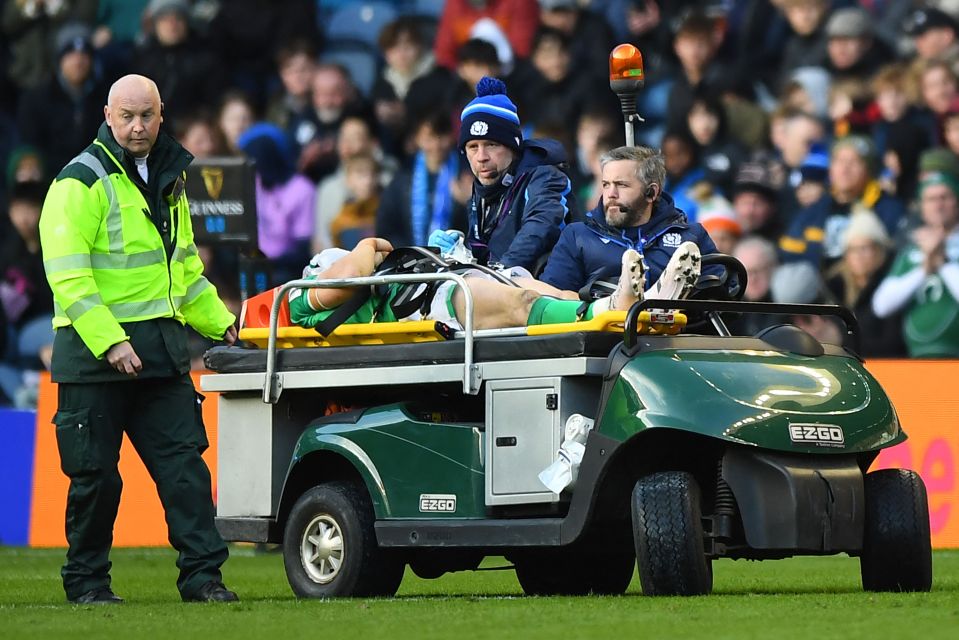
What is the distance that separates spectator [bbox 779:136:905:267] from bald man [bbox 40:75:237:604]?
8.11 meters

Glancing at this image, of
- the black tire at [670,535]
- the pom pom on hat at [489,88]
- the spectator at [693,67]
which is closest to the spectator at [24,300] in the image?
the spectator at [693,67]

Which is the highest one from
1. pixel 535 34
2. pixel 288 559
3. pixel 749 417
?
pixel 535 34

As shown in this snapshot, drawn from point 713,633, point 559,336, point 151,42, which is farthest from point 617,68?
point 151,42

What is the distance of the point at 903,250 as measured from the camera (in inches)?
634

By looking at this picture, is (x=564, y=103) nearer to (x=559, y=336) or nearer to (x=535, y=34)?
(x=535, y=34)

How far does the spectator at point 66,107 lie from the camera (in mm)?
20719

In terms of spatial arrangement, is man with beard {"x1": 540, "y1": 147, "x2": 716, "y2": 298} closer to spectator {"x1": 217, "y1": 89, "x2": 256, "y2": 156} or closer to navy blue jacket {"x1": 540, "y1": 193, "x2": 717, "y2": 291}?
navy blue jacket {"x1": 540, "y1": 193, "x2": 717, "y2": 291}

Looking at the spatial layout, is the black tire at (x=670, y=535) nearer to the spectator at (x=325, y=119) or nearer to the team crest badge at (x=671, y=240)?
the team crest badge at (x=671, y=240)

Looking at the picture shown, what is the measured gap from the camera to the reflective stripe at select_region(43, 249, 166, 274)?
29.6ft

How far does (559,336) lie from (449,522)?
1.06m

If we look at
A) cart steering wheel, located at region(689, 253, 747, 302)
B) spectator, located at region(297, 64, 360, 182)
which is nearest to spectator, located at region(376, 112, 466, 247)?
spectator, located at region(297, 64, 360, 182)

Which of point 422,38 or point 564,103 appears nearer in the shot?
point 564,103

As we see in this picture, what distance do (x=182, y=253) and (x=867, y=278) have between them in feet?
26.5

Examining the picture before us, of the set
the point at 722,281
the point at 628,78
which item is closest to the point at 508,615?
the point at 722,281
